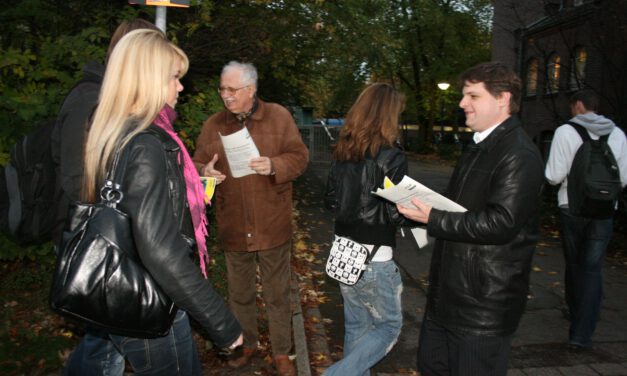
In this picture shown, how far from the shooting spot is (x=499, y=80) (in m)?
2.68

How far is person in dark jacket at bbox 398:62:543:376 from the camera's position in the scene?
2539mm

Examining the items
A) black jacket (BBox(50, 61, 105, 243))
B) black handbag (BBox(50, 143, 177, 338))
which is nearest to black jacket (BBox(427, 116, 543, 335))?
black handbag (BBox(50, 143, 177, 338))

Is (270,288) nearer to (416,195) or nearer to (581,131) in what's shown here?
(416,195)

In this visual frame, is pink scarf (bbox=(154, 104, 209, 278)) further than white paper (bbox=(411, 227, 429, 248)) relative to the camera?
No

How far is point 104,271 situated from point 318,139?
20827mm

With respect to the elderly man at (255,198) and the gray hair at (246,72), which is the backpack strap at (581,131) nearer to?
the elderly man at (255,198)

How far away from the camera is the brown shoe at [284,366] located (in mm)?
4191

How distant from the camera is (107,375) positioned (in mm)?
2529

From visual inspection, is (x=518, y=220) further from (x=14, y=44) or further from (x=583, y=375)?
(x=14, y=44)

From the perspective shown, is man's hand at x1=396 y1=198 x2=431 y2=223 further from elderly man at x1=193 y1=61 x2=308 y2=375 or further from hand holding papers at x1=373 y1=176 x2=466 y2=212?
elderly man at x1=193 y1=61 x2=308 y2=375

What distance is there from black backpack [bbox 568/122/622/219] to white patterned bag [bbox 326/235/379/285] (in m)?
2.35

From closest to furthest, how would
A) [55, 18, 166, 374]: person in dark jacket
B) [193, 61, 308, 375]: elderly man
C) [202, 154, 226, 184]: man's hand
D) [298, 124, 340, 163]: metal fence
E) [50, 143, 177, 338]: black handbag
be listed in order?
[50, 143, 177, 338]: black handbag → [55, 18, 166, 374]: person in dark jacket → [202, 154, 226, 184]: man's hand → [193, 61, 308, 375]: elderly man → [298, 124, 340, 163]: metal fence

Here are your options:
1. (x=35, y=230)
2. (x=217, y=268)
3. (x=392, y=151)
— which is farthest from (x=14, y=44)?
(x=392, y=151)

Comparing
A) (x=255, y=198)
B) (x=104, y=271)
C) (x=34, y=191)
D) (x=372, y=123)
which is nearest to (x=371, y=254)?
(x=372, y=123)
